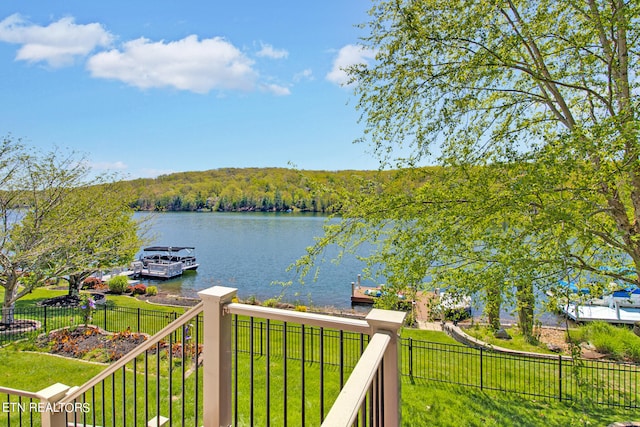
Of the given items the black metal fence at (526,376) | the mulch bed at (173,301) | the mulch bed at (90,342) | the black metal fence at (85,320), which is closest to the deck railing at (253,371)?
the mulch bed at (90,342)

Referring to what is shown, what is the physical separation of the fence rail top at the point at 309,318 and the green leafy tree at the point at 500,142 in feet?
11.2

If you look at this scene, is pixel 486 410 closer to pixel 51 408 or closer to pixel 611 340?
pixel 51 408

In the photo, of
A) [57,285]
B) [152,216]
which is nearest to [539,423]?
[152,216]

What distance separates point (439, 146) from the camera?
19.5 ft

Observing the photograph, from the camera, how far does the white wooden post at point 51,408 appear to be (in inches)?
111

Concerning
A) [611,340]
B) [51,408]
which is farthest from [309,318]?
[611,340]

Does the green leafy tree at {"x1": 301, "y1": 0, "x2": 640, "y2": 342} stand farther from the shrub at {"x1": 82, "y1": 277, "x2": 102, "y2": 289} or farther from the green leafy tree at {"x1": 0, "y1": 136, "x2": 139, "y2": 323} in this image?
the shrub at {"x1": 82, "y1": 277, "x2": 102, "y2": 289}

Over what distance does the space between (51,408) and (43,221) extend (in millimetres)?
10637

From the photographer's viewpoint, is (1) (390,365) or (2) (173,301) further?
(2) (173,301)

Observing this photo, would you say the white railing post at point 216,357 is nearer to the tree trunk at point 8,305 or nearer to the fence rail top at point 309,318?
the fence rail top at point 309,318

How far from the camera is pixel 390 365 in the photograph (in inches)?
64.5

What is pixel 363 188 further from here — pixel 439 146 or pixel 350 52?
pixel 350 52

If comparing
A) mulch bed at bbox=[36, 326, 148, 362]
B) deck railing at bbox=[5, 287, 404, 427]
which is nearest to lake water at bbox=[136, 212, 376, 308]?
mulch bed at bbox=[36, 326, 148, 362]

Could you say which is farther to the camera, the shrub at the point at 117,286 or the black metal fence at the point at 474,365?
the shrub at the point at 117,286
